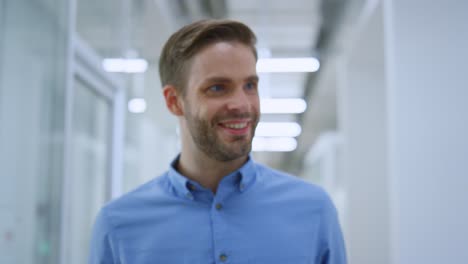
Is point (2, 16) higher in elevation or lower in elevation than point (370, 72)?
lower

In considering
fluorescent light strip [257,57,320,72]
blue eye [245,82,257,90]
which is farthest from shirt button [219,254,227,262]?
fluorescent light strip [257,57,320,72]

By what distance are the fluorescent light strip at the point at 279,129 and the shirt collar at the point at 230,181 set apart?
805 centimetres

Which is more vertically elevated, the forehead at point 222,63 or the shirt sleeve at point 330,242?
the forehead at point 222,63

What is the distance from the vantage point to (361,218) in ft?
14.0

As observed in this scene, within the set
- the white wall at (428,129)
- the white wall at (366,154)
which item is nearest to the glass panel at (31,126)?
the white wall at (428,129)

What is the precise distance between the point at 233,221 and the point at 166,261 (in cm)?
17

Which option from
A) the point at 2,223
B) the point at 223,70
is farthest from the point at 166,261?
the point at 2,223

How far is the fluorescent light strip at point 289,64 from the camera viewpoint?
18.4 ft

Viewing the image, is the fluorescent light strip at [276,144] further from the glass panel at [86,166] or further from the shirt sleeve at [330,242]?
the shirt sleeve at [330,242]

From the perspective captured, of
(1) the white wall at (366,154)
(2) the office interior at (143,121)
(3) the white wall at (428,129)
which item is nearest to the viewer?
(2) the office interior at (143,121)

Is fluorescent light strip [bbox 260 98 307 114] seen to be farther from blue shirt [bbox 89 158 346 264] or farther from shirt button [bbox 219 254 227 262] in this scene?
shirt button [bbox 219 254 227 262]

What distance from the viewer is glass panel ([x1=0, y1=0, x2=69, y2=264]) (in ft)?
5.45

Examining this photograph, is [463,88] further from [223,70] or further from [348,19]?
[348,19]

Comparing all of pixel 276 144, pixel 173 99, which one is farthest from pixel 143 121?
pixel 276 144
